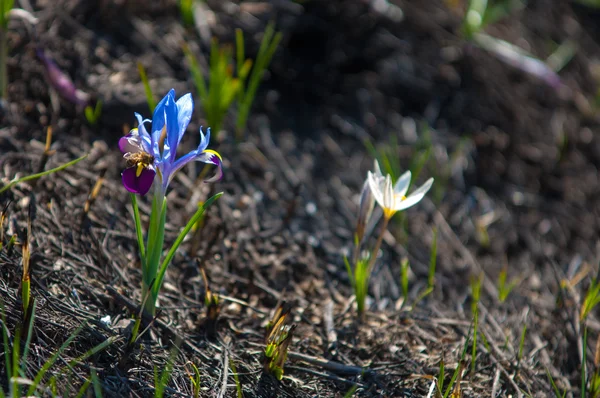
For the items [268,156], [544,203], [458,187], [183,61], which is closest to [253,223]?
[268,156]

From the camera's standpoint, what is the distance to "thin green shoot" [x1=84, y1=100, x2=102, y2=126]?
2.29 m

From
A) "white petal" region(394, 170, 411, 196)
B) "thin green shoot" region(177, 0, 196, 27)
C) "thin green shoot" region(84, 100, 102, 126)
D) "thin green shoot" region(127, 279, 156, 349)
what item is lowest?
"thin green shoot" region(84, 100, 102, 126)

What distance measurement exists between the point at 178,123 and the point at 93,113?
96 cm

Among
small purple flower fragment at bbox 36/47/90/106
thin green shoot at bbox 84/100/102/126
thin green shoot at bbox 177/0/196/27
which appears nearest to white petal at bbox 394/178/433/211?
thin green shoot at bbox 84/100/102/126

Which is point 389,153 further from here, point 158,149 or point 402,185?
point 158,149

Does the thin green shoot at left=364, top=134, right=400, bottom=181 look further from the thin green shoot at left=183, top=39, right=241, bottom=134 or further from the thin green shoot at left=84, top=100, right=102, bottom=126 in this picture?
the thin green shoot at left=84, top=100, right=102, bottom=126

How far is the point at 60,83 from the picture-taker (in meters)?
2.37

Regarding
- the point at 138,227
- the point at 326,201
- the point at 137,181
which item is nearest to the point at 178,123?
the point at 137,181

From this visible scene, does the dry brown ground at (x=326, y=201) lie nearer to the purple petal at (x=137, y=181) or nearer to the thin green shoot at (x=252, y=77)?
the thin green shoot at (x=252, y=77)

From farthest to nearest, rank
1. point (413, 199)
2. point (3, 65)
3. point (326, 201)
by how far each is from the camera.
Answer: point (326, 201), point (3, 65), point (413, 199)

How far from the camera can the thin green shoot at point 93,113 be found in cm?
229

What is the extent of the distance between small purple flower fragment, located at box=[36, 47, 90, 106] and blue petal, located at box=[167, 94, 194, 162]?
39.0 inches

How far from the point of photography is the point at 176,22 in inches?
116

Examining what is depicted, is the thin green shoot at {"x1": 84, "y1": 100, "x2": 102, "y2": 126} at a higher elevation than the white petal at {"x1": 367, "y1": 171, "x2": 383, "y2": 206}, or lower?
lower
